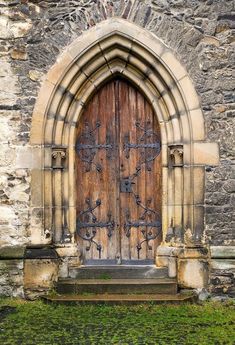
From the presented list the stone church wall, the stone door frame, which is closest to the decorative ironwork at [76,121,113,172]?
the stone door frame

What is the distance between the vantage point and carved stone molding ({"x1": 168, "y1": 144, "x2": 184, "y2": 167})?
6953mm

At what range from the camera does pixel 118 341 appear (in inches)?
206

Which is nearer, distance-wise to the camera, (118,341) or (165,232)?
(118,341)

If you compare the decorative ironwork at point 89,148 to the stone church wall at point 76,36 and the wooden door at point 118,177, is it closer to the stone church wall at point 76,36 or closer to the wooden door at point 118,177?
the wooden door at point 118,177

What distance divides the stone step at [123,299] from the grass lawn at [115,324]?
0.23 feet

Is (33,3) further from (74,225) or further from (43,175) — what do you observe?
(74,225)

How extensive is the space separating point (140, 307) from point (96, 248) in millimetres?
1197

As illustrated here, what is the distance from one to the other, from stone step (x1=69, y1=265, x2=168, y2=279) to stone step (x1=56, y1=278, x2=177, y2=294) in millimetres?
175

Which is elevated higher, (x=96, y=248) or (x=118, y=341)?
(x=96, y=248)

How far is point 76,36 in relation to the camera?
6.94 m

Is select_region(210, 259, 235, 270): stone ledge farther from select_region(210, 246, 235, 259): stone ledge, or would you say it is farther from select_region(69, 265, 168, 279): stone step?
select_region(69, 265, 168, 279): stone step

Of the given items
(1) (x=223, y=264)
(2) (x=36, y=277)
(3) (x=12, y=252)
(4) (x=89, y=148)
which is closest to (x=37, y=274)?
(2) (x=36, y=277)

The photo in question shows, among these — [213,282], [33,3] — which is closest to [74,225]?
[213,282]

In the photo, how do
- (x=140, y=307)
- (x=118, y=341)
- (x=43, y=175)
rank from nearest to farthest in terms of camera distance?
Result: 1. (x=118, y=341)
2. (x=140, y=307)
3. (x=43, y=175)
